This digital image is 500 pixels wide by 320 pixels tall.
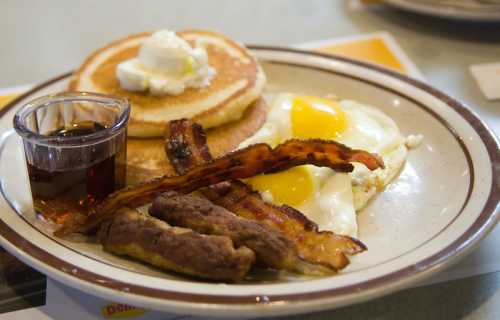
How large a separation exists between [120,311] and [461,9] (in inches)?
87.7

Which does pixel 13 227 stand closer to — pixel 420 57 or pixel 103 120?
pixel 103 120

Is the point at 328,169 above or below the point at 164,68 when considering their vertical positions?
below

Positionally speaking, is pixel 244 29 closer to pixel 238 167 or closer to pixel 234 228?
pixel 238 167

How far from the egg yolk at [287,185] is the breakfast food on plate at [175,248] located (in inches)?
13.9

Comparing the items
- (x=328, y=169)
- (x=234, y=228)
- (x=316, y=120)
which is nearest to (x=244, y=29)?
(x=316, y=120)

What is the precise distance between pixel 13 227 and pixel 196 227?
18.4 inches

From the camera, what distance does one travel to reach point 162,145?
1.93 m

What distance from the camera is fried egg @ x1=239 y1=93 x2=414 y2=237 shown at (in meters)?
1.68

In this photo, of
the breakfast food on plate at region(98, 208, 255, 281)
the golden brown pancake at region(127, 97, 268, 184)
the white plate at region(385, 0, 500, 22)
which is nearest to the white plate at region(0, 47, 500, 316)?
the breakfast food on plate at region(98, 208, 255, 281)

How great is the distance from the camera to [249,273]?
4.71 ft

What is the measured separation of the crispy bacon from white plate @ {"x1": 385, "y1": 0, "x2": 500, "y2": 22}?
1458 millimetres

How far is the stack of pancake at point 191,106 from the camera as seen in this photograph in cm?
190

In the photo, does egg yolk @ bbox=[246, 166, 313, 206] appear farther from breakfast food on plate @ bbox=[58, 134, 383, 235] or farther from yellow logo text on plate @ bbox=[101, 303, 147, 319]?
yellow logo text on plate @ bbox=[101, 303, 147, 319]

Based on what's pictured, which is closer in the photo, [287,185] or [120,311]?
[120,311]
